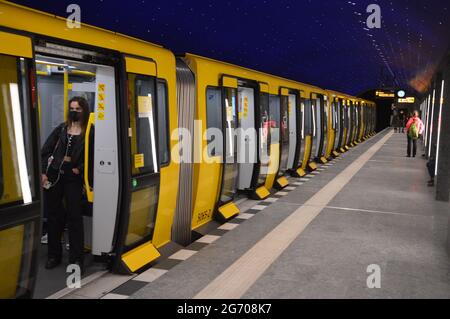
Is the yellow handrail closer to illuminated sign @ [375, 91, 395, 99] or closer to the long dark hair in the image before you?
the long dark hair

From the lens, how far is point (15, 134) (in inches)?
127

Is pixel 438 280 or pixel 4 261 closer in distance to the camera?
pixel 4 261

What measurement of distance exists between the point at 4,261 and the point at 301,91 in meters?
9.84

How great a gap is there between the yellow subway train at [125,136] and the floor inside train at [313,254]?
43 cm

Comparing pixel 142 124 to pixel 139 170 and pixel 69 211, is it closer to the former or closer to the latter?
pixel 139 170

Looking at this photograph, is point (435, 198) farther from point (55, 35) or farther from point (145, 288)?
point (55, 35)

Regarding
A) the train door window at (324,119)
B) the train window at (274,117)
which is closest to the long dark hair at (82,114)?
the train window at (274,117)

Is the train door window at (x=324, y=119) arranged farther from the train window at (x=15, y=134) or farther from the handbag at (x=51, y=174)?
the train window at (x=15, y=134)

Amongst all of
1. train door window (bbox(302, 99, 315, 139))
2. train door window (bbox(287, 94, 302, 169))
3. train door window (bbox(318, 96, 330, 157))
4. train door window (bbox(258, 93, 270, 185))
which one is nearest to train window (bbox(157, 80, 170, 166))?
train door window (bbox(258, 93, 270, 185))

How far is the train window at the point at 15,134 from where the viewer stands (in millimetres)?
3160

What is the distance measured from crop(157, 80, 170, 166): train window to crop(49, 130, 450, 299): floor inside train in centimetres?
117

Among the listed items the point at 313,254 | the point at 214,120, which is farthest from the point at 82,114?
the point at 313,254

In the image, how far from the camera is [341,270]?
16.1 feet

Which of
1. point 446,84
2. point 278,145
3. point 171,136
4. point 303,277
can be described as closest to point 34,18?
point 171,136
